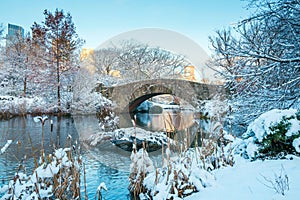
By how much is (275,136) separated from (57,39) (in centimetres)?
1219

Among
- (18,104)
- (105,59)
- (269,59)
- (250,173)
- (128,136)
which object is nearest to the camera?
(250,173)

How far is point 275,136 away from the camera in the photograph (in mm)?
2262

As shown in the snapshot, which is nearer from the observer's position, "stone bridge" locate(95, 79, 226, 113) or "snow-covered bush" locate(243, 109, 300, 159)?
"snow-covered bush" locate(243, 109, 300, 159)

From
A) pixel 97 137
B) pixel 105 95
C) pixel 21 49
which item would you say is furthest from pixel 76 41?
pixel 97 137

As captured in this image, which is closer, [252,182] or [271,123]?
[252,182]

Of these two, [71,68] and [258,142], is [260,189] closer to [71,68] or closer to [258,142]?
[258,142]

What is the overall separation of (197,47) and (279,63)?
10.7ft

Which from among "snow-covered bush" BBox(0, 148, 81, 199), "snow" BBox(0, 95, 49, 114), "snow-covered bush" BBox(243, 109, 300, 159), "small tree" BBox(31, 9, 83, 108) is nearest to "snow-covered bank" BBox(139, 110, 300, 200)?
"snow-covered bush" BBox(243, 109, 300, 159)

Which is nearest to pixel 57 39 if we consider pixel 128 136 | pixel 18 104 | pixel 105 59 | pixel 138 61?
pixel 18 104

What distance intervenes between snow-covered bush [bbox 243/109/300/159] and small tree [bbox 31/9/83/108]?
35.8ft

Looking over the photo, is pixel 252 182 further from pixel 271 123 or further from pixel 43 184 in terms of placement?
pixel 43 184

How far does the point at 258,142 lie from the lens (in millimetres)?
2424

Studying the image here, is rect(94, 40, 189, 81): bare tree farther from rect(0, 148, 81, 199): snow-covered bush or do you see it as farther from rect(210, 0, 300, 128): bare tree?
rect(0, 148, 81, 199): snow-covered bush

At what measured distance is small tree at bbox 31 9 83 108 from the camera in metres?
12.2
